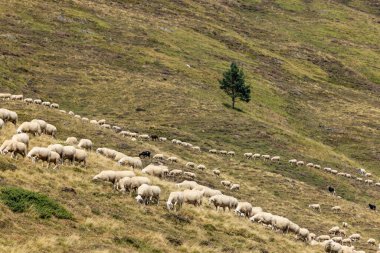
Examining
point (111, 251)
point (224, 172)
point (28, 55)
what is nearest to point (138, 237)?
point (111, 251)

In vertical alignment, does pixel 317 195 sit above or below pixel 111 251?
below

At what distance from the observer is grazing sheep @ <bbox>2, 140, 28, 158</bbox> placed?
2861cm

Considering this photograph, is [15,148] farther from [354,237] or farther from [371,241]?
[371,241]

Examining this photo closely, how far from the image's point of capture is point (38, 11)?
120125mm

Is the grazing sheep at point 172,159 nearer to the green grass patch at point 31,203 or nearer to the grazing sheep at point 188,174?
the grazing sheep at point 188,174

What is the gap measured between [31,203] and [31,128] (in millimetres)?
16399

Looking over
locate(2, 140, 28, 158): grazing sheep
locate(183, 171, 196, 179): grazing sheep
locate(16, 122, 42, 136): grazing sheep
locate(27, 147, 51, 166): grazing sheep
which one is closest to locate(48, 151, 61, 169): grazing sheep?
locate(27, 147, 51, 166): grazing sheep

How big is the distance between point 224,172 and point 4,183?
3259 cm

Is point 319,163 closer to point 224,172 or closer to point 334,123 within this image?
point 224,172

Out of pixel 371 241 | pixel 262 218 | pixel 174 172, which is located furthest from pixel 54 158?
pixel 371 241

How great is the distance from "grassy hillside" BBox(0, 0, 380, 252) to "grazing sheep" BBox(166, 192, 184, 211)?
0.61 meters

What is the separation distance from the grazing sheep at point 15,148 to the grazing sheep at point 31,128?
7.97m

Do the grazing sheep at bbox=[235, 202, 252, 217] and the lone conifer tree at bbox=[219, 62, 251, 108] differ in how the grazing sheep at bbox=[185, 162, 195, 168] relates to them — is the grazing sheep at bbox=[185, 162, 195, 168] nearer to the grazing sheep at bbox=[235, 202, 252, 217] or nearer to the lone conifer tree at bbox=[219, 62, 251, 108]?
the grazing sheep at bbox=[235, 202, 252, 217]

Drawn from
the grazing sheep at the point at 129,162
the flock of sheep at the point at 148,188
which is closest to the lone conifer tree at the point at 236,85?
the flock of sheep at the point at 148,188
